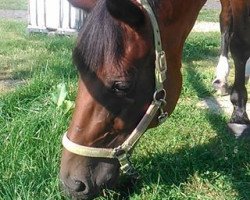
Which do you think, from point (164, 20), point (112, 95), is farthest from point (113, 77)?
point (164, 20)

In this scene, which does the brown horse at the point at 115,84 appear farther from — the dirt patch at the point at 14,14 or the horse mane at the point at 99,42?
the dirt patch at the point at 14,14

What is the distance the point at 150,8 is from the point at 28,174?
1.13 m

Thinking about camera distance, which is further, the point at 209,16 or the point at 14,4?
the point at 14,4

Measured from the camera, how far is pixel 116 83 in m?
2.19

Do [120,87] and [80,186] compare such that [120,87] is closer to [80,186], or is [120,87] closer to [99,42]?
[99,42]

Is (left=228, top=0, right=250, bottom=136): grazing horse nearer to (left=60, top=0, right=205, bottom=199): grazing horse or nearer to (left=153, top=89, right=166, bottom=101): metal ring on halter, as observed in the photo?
(left=60, top=0, right=205, bottom=199): grazing horse

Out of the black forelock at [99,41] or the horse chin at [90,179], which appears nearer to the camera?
the black forelock at [99,41]

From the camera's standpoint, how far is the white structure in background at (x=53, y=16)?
7905 mm

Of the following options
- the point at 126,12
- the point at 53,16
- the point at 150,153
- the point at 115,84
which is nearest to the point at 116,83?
the point at 115,84

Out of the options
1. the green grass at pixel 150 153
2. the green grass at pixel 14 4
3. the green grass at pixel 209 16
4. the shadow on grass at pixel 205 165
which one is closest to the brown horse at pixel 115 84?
the green grass at pixel 150 153

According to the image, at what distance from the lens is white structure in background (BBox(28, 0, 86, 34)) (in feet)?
25.9

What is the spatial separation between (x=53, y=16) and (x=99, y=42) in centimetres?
607

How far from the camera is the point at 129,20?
2156 millimetres

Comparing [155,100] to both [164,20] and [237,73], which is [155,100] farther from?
[237,73]
